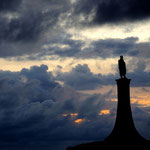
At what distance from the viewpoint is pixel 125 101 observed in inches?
1276

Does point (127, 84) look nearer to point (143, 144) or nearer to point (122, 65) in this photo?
point (122, 65)

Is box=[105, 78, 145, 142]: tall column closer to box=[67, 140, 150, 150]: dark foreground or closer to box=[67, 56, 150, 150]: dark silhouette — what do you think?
box=[67, 56, 150, 150]: dark silhouette

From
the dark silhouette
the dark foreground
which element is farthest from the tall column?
the dark foreground

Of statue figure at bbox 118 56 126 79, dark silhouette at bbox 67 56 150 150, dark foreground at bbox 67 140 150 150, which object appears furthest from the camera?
statue figure at bbox 118 56 126 79

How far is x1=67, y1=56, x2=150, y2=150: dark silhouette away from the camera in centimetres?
3166

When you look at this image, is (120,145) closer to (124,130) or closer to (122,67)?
(124,130)

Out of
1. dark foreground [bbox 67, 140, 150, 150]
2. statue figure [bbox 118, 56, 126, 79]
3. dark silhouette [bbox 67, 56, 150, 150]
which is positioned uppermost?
statue figure [bbox 118, 56, 126, 79]

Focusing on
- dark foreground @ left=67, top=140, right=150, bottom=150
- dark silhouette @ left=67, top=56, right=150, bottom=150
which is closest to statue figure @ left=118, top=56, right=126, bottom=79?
dark silhouette @ left=67, top=56, right=150, bottom=150

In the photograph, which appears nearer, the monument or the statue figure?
the monument

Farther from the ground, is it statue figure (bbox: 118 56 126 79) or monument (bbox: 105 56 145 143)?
statue figure (bbox: 118 56 126 79)

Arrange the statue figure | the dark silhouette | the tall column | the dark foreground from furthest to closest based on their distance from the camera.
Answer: the statue figure < the tall column < the dark silhouette < the dark foreground

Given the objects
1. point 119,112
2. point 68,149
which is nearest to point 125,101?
point 119,112

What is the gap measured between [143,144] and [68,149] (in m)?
8.95

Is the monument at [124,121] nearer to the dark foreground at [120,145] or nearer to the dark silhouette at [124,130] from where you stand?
the dark silhouette at [124,130]
